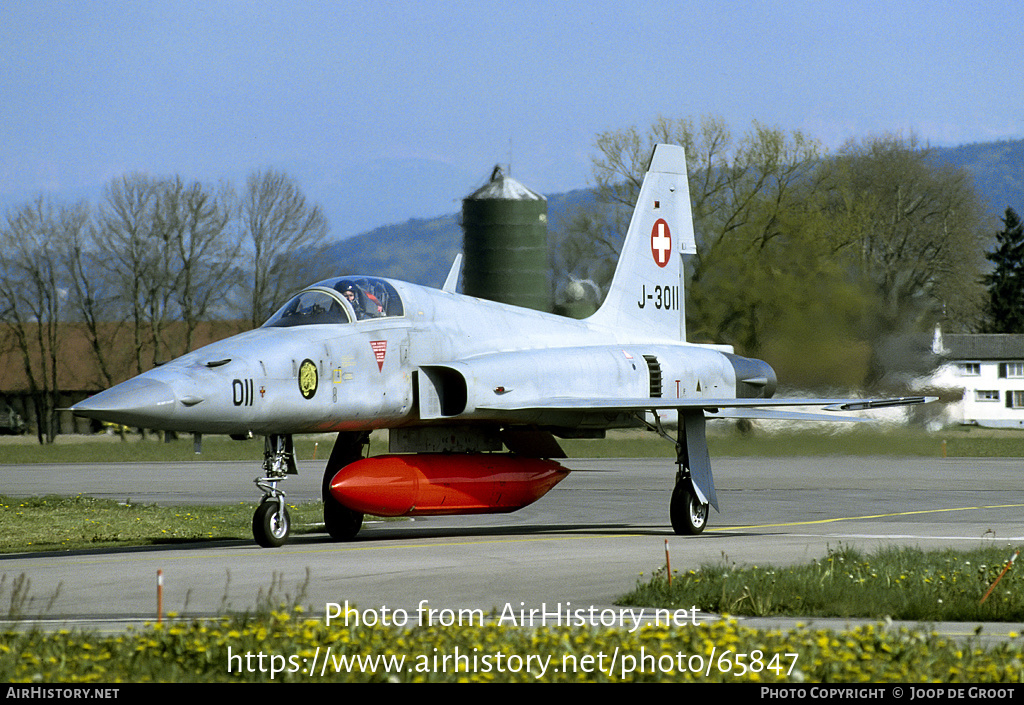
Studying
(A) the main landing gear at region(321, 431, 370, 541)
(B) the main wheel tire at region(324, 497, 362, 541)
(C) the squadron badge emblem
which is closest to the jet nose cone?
(C) the squadron badge emblem

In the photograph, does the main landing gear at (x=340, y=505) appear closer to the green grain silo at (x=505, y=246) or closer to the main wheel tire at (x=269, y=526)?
the main wheel tire at (x=269, y=526)

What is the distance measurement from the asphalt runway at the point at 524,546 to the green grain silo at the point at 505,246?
53.8 feet

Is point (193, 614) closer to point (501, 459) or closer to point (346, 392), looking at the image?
point (346, 392)

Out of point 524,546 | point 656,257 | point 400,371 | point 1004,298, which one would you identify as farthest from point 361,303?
point 1004,298

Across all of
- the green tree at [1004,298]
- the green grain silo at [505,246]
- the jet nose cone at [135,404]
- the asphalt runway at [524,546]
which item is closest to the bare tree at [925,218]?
the green tree at [1004,298]

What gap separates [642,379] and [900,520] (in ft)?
15.2

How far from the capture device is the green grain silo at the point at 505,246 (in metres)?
45.5

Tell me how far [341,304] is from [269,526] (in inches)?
109

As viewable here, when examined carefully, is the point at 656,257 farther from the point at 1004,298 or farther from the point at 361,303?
the point at 1004,298

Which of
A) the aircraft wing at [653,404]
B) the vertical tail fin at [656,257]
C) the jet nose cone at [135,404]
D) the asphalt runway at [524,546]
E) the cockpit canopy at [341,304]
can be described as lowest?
the asphalt runway at [524,546]

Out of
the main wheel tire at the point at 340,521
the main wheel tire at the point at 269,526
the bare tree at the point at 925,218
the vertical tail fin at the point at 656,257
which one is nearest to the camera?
the main wheel tire at the point at 269,526

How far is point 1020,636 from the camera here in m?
8.12

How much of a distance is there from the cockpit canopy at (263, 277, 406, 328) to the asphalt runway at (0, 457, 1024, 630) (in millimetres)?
2705

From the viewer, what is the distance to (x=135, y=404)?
1198 cm
